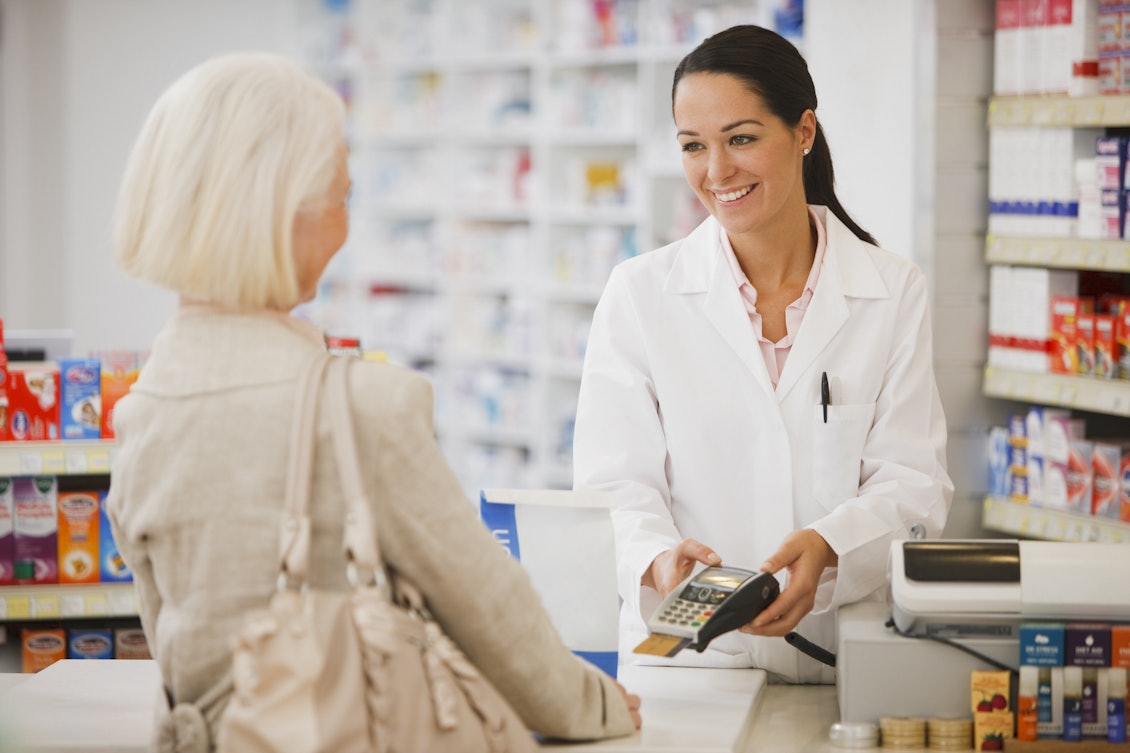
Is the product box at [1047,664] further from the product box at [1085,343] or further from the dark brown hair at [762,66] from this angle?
the product box at [1085,343]

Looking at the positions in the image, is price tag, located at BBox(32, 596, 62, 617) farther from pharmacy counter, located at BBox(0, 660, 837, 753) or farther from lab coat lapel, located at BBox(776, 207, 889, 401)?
lab coat lapel, located at BBox(776, 207, 889, 401)

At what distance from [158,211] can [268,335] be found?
17 centimetres

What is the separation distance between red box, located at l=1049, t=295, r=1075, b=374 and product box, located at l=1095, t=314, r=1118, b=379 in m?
0.08

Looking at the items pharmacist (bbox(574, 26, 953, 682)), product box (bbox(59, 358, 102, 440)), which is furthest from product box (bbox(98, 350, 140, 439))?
pharmacist (bbox(574, 26, 953, 682))

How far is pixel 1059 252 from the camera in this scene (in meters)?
3.99

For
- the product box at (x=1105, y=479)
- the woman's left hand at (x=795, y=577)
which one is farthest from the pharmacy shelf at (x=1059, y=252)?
the woman's left hand at (x=795, y=577)

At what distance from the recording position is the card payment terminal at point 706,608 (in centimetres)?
186

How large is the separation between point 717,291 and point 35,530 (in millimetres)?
1785

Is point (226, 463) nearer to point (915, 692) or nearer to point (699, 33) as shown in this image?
point (915, 692)

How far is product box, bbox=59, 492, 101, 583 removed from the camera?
3.29 m

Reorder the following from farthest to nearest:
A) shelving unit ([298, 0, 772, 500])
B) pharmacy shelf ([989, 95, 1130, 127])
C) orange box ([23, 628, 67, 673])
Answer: shelving unit ([298, 0, 772, 500]) → pharmacy shelf ([989, 95, 1130, 127]) → orange box ([23, 628, 67, 673])

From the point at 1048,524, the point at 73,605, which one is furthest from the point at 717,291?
the point at 1048,524

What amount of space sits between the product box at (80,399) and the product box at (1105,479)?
272 cm

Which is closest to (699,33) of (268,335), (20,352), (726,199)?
(20,352)
